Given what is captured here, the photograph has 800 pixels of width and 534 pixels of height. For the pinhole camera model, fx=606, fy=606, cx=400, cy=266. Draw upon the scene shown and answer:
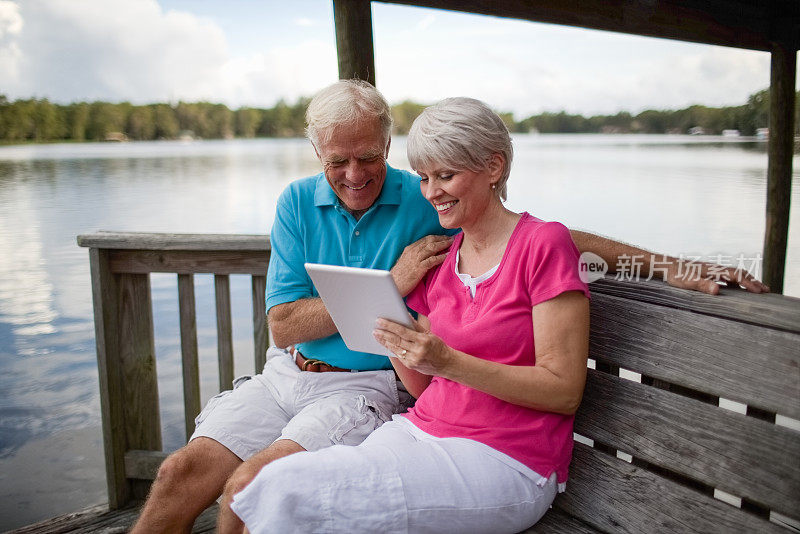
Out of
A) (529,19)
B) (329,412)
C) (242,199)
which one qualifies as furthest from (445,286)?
(242,199)

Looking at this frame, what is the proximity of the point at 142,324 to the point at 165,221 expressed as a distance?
8.57 m

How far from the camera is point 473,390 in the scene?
4.85 ft

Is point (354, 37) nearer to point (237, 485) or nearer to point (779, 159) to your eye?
point (237, 485)

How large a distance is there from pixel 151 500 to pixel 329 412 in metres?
0.55

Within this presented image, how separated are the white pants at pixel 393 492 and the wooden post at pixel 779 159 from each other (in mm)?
4503

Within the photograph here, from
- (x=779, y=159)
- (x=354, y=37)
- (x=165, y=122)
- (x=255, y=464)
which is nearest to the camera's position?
(x=255, y=464)

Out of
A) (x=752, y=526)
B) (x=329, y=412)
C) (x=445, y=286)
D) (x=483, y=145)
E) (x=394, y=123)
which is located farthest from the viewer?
(x=394, y=123)

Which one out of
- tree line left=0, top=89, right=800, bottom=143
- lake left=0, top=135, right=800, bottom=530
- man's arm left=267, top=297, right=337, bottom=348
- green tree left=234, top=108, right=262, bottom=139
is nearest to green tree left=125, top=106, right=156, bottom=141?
tree line left=0, top=89, right=800, bottom=143

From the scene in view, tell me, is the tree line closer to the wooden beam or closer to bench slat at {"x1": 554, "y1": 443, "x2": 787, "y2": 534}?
the wooden beam

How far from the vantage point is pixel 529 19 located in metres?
3.08

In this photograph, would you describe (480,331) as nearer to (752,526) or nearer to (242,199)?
(752,526)

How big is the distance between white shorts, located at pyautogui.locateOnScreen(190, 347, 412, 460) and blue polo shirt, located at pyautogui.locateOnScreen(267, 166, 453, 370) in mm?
78

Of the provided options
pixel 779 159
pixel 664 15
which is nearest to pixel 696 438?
pixel 664 15

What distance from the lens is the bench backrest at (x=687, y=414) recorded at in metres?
1.18
